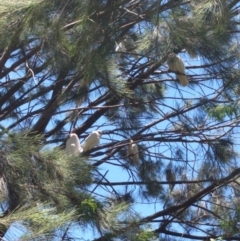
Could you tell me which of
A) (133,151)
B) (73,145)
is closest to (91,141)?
(73,145)

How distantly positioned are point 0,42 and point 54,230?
2.66ft

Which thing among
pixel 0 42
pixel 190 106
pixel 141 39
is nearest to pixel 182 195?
pixel 190 106

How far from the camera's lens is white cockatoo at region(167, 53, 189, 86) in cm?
319

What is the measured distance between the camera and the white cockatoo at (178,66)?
10.5 ft

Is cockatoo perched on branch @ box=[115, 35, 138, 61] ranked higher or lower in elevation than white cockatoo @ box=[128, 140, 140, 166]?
higher

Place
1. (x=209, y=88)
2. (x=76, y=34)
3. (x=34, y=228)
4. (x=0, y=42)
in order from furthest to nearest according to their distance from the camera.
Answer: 1. (x=209, y=88)
2. (x=76, y=34)
3. (x=0, y=42)
4. (x=34, y=228)

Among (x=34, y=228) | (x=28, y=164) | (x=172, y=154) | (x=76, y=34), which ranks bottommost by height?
(x=34, y=228)

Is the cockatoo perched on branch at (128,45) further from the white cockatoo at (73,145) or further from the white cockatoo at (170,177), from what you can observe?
the white cockatoo at (170,177)

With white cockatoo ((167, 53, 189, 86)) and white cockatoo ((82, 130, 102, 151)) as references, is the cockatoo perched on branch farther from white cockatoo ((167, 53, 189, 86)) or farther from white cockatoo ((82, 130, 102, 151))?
white cockatoo ((82, 130, 102, 151))

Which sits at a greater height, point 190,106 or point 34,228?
point 190,106

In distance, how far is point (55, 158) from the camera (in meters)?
2.90

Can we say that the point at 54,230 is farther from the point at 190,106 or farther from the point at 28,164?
the point at 190,106

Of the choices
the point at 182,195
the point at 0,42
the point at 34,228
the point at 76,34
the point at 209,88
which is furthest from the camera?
the point at 182,195

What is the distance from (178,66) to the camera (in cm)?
336
